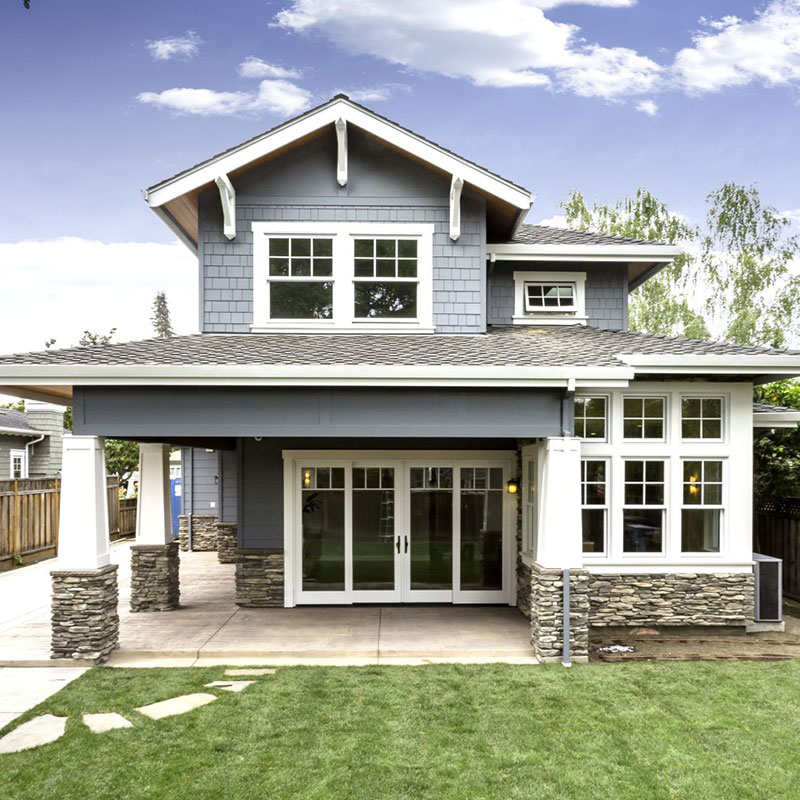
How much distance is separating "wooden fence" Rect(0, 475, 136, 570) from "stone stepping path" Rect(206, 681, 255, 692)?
339 inches

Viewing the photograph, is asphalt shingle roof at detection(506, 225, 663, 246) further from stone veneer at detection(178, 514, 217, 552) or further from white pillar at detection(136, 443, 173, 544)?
stone veneer at detection(178, 514, 217, 552)

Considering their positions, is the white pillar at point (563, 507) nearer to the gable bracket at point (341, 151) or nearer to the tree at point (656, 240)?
the gable bracket at point (341, 151)

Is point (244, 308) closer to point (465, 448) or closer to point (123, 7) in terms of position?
point (465, 448)

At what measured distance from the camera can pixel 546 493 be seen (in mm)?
7633

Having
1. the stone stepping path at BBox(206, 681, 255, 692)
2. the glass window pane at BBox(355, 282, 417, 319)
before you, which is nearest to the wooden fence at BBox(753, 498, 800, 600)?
the glass window pane at BBox(355, 282, 417, 319)

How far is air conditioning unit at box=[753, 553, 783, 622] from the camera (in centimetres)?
856

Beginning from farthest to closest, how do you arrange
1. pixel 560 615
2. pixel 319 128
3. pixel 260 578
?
1. pixel 260 578
2. pixel 319 128
3. pixel 560 615

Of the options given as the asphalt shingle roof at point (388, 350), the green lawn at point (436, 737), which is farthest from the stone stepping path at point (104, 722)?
the asphalt shingle roof at point (388, 350)

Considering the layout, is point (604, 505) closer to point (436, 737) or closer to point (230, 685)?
point (436, 737)

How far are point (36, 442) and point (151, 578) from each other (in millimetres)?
12920

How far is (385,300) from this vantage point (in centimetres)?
962

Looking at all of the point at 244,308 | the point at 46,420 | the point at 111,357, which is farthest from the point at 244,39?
the point at 111,357

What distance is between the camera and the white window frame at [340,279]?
950 centimetres

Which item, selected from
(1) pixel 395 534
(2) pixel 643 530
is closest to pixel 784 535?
(2) pixel 643 530
